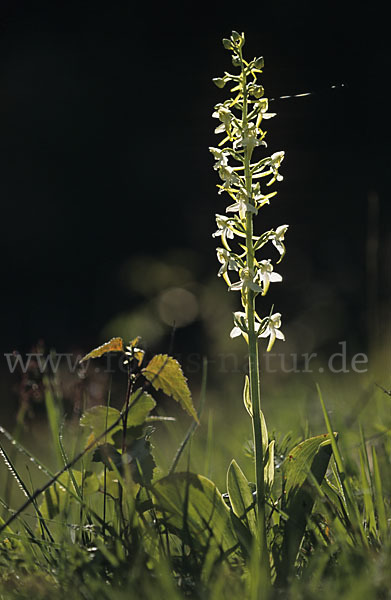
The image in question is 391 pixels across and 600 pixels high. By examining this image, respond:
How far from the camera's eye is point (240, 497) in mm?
1161

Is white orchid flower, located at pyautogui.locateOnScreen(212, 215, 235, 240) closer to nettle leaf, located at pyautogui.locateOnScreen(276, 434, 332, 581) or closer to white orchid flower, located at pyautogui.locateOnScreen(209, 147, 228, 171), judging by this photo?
white orchid flower, located at pyautogui.locateOnScreen(209, 147, 228, 171)

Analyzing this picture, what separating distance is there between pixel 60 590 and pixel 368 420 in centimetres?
140

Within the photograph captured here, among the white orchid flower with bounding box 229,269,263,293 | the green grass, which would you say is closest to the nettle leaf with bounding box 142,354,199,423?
the green grass

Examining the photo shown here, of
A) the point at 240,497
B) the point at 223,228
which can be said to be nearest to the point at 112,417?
the point at 240,497

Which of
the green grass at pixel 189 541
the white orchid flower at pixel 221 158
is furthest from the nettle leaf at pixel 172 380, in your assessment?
the white orchid flower at pixel 221 158

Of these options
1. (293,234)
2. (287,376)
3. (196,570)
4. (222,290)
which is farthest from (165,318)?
(196,570)

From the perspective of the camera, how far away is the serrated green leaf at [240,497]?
115 centimetres

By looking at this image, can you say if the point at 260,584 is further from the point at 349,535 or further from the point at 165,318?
the point at 165,318

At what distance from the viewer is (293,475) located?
3.79 ft

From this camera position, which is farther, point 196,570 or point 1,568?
point 1,568

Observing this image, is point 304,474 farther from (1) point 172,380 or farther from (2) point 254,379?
(1) point 172,380

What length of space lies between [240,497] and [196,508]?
3.6 inches

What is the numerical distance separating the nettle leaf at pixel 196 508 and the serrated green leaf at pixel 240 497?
3 cm

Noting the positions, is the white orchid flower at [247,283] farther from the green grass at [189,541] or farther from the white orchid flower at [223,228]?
the green grass at [189,541]
